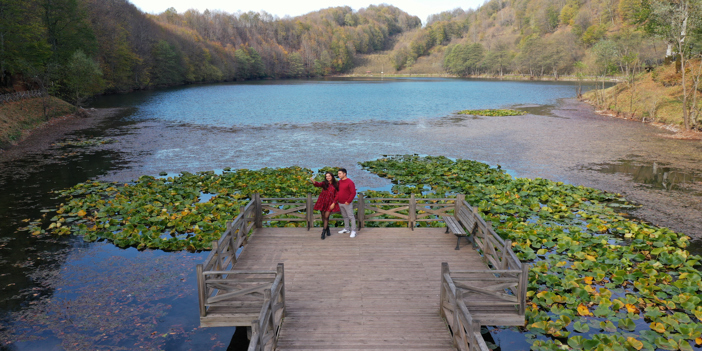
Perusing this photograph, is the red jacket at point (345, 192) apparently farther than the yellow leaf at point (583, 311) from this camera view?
Yes

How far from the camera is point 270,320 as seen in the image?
25.6 ft

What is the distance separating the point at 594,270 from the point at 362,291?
7.06 meters

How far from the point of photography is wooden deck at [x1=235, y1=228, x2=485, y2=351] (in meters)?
8.16

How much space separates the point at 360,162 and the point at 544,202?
12399mm

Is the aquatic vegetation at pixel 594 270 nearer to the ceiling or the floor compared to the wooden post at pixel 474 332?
nearer to the floor

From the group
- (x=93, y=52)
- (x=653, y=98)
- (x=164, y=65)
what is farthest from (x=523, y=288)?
(x=164, y=65)

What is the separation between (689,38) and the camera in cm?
3759

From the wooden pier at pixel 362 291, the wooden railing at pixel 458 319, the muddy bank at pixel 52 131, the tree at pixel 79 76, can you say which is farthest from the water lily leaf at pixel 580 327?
the tree at pixel 79 76

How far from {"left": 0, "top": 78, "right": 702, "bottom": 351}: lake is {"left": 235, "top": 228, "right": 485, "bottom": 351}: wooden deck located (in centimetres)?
219

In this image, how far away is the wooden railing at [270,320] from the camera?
6870 mm

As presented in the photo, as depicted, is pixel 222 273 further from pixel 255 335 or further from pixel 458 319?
pixel 458 319

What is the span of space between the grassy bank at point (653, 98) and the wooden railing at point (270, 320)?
42.6 m

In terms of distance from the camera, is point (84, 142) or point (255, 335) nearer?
point (255, 335)

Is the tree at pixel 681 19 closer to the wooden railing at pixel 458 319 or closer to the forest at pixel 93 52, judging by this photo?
the wooden railing at pixel 458 319
